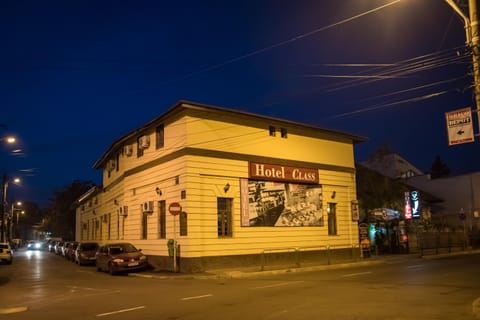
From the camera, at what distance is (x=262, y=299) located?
42.0ft

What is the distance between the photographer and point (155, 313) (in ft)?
36.6

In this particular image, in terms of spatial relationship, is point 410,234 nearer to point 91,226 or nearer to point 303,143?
point 303,143

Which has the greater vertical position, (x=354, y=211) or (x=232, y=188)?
(x=232, y=188)

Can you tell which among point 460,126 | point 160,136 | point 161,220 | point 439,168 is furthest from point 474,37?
point 439,168

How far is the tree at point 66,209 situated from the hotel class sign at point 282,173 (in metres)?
58.4

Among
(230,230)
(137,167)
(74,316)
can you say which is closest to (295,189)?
(230,230)

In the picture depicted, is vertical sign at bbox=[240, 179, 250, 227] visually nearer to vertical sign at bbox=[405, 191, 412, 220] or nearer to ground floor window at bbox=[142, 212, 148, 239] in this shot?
ground floor window at bbox=[142, 212, 148, 239]

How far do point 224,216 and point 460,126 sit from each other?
1463cm

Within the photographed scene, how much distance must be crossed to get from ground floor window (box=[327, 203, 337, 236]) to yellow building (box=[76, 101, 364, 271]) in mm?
62

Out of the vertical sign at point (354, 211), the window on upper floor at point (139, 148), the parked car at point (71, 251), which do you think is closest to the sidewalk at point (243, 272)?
the vertical sign at point (354, 211)

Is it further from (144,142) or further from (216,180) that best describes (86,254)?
(216,180)

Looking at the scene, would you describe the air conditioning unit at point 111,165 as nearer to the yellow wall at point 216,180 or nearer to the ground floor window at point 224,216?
the yellow wall at point 216,180

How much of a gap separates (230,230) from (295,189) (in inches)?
205

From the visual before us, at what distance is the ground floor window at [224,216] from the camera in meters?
23.9
